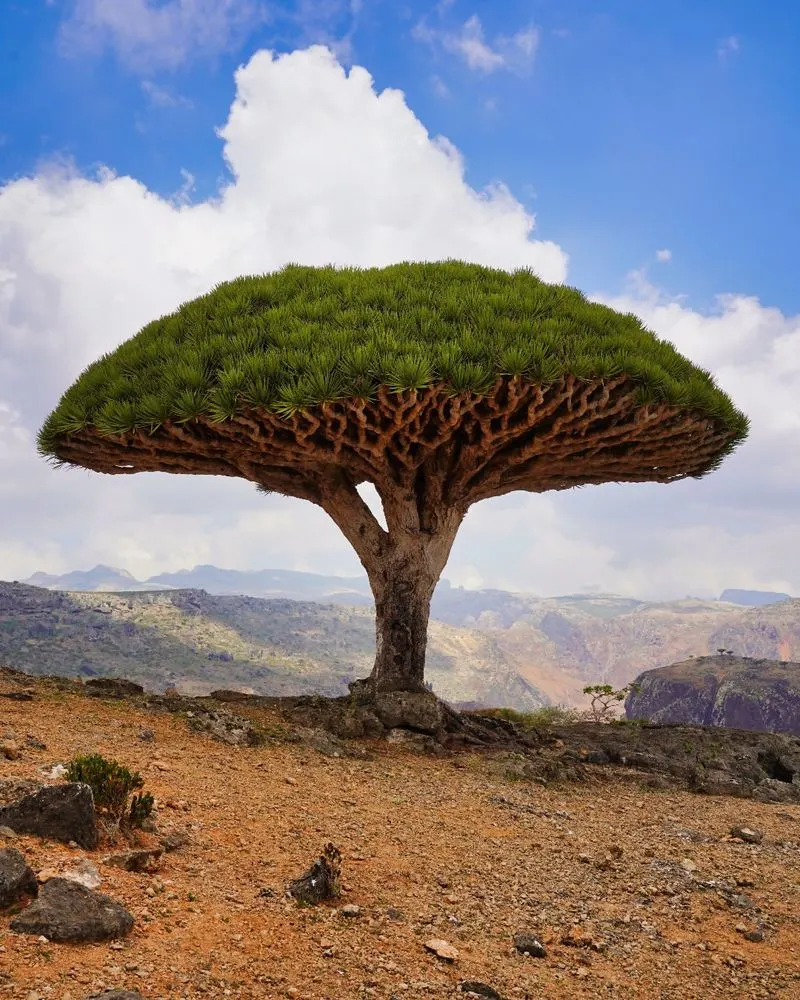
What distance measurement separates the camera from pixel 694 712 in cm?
4306

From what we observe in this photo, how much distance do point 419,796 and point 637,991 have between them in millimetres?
3713

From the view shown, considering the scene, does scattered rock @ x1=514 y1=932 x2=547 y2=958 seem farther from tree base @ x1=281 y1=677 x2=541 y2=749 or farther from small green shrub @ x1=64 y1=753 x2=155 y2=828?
tree base @ x1=281 y1=677 x2=541 y2=749

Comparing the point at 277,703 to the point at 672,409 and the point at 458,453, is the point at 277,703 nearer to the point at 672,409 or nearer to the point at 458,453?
the point at 458,453

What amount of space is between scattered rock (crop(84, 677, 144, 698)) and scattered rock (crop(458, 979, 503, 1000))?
8202mm

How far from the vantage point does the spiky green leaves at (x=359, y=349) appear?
28.4 feet

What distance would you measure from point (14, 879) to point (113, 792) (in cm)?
134

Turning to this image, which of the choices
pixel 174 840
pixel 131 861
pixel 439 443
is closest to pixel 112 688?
pixel 439 443

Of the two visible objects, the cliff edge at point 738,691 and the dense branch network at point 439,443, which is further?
the cliff edge at point 738,691

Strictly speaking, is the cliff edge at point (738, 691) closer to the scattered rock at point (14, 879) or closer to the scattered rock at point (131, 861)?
the scattered rock at point (131, 861)

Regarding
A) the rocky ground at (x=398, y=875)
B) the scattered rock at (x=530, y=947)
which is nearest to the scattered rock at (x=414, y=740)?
the rocky ground at (x=398, y=875)

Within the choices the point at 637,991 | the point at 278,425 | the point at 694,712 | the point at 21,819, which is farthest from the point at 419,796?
the point at 694,712

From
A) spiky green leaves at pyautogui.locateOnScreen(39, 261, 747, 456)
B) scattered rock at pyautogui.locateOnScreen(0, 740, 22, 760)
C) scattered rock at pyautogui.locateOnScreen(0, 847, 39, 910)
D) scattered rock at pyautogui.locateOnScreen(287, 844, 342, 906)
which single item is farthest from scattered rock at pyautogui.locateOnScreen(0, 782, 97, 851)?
spiky green leaves at pyautogui.locateOnScreen(39, 261, 747, 456)

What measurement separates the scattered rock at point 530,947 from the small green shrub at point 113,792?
2626mm

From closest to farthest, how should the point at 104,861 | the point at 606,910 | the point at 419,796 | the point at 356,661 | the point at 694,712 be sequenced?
the point at 104,861 < the point at 606,910 < the point at 419,796 < the point at 694,712 < the point at 356,661
